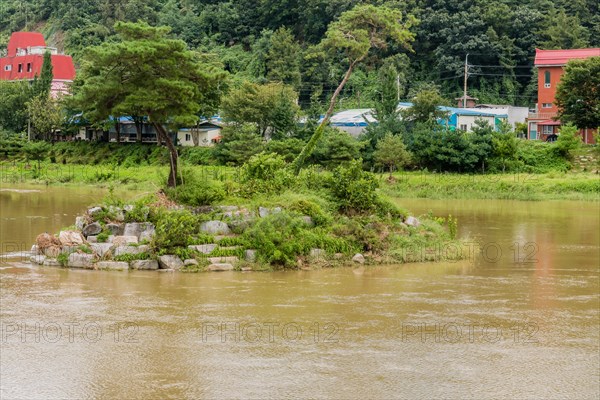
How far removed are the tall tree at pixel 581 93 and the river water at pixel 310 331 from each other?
24.6m

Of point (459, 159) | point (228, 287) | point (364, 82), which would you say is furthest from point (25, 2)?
point (228, 287)

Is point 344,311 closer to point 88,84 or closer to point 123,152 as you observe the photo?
point 88,84

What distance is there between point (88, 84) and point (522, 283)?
1316 cm

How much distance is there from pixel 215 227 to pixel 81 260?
11.4 ft

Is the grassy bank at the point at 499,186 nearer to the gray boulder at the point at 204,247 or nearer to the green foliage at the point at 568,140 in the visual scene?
the green foliage at the point at 568,140

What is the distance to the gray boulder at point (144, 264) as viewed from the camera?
19875 millimetres

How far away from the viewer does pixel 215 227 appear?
21.0 meters

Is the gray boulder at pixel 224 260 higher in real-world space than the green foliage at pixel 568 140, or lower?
lower

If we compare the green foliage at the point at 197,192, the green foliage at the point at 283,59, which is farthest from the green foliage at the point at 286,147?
the green foliage at the point at 197,192

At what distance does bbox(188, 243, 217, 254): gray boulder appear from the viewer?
20.2m

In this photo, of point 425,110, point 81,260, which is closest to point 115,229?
point 81,260

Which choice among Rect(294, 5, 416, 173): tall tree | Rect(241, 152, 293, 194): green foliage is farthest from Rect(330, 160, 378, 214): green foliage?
Rect(294, 5, 416, 173): tall tree

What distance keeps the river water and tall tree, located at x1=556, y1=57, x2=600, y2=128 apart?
24622 mm

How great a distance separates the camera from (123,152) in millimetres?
49156
